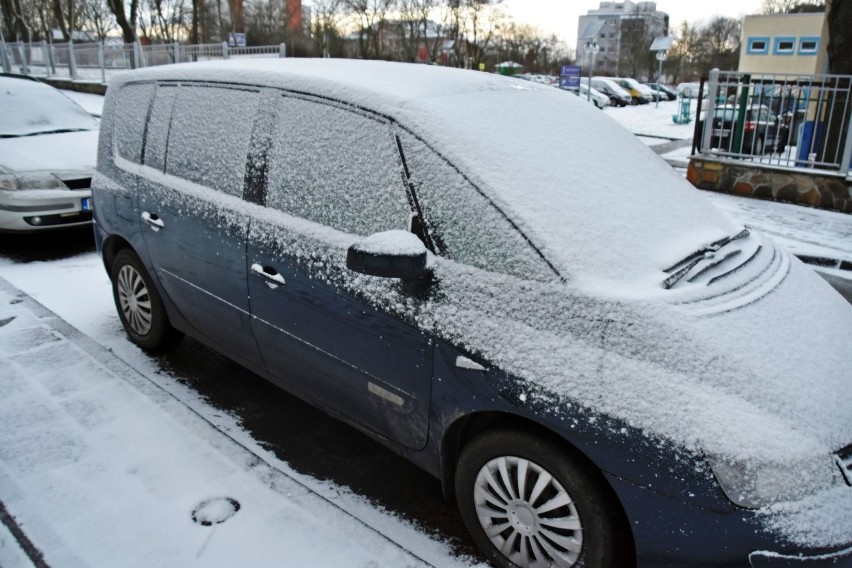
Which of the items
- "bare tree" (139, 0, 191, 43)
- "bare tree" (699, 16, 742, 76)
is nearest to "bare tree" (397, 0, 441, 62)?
"bare tree" (139, 0, 191, 43)

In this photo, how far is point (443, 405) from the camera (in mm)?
2363

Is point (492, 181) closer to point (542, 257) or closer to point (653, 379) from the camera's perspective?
point (542, 257)

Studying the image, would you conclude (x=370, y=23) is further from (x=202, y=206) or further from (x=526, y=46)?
(x=202, y=206)

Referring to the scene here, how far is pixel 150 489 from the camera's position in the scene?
2840 mm

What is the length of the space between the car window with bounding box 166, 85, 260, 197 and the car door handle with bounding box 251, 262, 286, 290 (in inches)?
16.5

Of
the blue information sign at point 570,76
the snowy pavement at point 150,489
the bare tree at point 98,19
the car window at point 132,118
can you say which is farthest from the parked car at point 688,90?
the bare tree at point 98,19

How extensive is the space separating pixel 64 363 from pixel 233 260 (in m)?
1.65

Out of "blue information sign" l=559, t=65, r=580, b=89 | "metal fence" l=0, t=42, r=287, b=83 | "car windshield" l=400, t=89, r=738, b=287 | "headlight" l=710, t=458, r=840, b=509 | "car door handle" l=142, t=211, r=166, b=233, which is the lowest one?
"headlight" l=710, t=458, r=840, b=509

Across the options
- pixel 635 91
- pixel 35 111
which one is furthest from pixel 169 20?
pixel 35 111

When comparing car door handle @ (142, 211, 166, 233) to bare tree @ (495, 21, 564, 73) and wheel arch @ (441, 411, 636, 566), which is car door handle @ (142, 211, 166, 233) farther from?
bare tree @ (495, 21, 564, 73)

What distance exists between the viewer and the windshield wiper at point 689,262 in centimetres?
225

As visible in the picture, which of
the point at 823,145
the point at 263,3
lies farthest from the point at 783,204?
the point at 263,3

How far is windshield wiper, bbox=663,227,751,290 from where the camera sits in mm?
2248

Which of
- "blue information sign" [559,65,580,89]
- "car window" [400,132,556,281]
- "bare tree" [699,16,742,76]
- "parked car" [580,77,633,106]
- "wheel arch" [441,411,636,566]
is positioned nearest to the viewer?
"wheel arch" [441,411,636,566]
